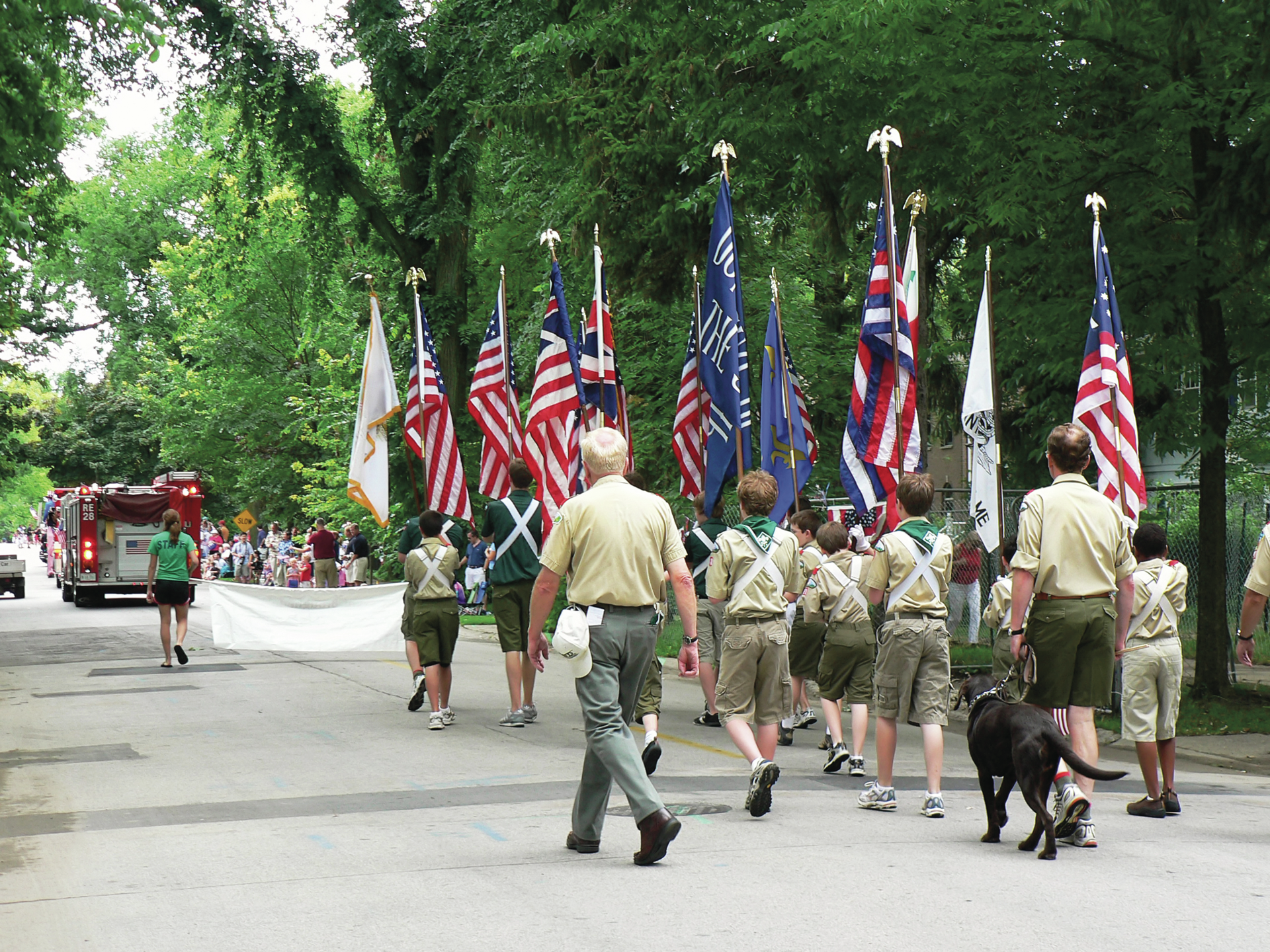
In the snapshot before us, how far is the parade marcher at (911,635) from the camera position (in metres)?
8.02

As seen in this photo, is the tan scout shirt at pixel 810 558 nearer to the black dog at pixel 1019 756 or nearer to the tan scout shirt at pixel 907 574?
the tan scout shirt at pixel 907 574

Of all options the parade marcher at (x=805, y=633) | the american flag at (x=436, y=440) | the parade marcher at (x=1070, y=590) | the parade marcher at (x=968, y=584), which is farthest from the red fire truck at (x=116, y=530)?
the parade marcher at (x=1070, y=590)

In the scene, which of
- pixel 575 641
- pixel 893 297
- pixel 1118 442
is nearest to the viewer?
pixel 575 641

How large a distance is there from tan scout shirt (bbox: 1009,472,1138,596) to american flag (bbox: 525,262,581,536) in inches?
243

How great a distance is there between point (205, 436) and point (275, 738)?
A: 140 feet

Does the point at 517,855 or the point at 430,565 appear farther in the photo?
the point at 430,565

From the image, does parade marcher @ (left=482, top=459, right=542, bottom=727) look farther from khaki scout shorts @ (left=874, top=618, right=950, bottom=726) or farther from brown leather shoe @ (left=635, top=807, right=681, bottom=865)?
brown leather shoe @ (left=635, top=807, right=681, bottom=865)

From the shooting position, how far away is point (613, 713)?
6.63 metres

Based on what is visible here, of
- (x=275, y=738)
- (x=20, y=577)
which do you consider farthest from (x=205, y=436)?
(x=275, y=738)

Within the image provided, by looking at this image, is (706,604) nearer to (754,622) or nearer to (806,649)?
(806,649)

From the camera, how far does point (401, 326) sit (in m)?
29.4

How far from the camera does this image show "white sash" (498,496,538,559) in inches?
462

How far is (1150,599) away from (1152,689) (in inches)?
21.0

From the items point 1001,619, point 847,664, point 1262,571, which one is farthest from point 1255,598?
point 847,664
